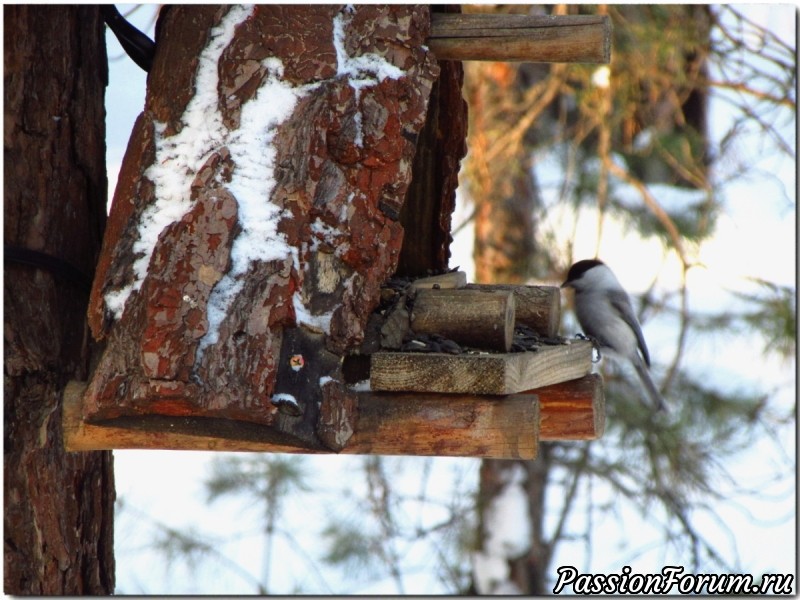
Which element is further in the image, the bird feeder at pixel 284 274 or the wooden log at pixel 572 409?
the wooden log at pixel 572 409

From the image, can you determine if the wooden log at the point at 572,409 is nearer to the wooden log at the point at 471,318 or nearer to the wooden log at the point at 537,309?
the wooden log at the point at 537,309

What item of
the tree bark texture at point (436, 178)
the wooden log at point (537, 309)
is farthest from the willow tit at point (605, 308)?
the wooden log at point (537, 309)

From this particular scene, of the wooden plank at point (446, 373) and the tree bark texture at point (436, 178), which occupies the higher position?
the tree bark texture at point (436, 178)

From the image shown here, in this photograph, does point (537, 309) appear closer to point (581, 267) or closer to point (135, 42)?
point (135, 42)

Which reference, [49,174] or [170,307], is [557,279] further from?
[170,307]

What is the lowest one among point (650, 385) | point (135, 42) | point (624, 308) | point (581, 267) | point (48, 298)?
point (650, 385)

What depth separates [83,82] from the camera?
1922mm

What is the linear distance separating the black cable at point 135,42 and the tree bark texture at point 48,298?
187 mm

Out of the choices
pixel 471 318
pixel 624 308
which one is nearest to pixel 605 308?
pixel 624 308

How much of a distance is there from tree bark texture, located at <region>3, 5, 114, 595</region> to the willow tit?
5.71ft

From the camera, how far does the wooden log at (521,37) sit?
5.90 ft

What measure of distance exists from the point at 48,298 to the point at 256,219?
23.1 inches

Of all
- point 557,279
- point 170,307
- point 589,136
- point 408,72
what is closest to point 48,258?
point 170,307

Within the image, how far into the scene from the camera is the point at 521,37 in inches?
71.9
